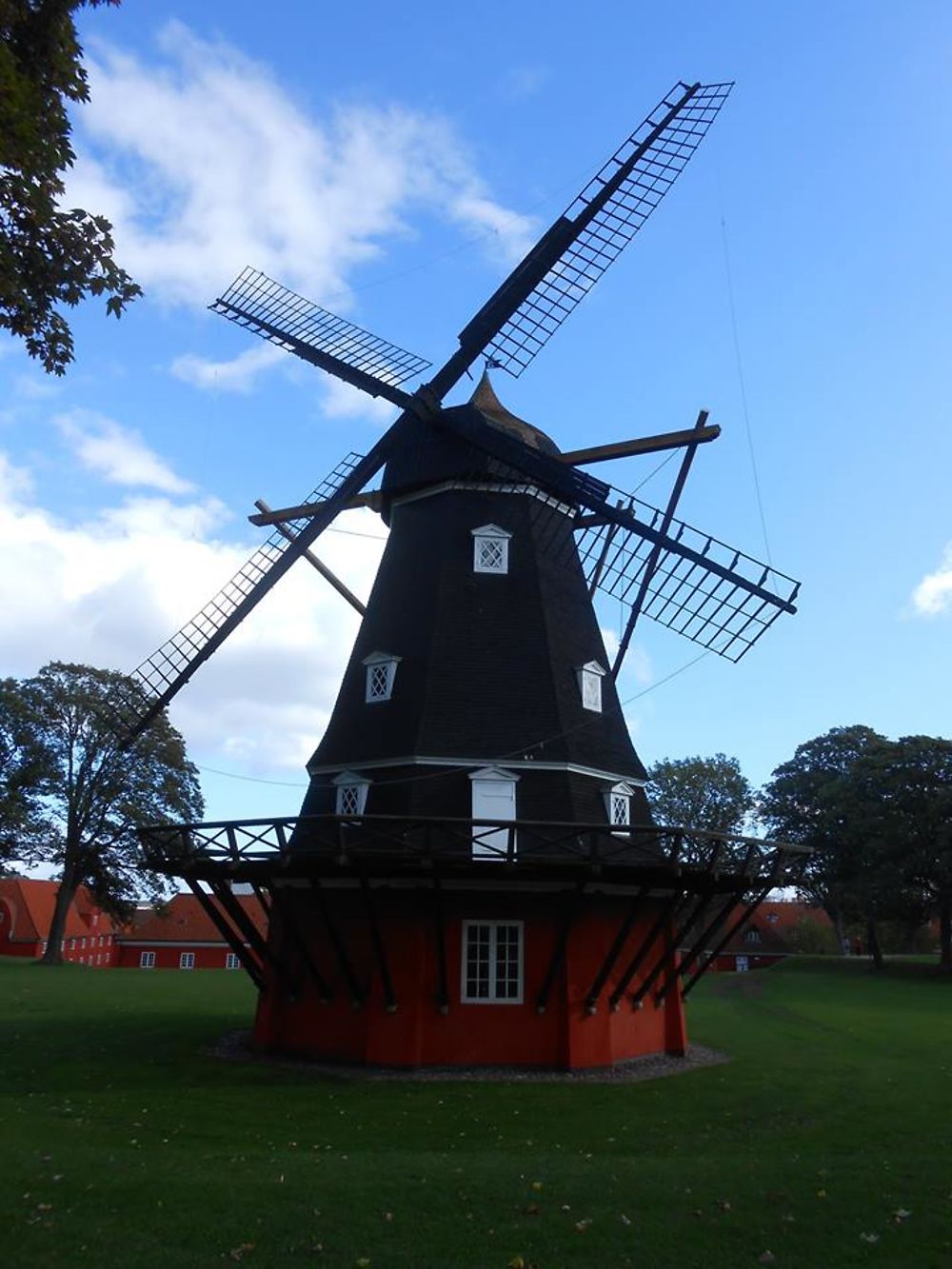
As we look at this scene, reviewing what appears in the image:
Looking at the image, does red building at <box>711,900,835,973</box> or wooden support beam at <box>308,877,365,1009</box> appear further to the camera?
red building at <box>711,900,835,973</box>

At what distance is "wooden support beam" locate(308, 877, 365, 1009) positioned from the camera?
1519 cm

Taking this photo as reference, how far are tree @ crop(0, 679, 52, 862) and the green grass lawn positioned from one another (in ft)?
71.2

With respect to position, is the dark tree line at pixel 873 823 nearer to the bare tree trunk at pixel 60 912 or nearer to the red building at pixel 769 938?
the red building at pixel 769 938

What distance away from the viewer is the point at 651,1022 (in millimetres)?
17969

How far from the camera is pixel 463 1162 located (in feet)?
33.5

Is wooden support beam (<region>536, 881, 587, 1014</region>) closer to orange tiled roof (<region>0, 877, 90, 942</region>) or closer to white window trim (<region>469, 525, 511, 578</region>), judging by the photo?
white window trim (<region>469, 525, 511, 578</region>)

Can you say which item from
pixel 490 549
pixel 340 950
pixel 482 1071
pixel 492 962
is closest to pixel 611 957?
pixel 492 962

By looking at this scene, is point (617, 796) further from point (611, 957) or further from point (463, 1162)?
point (463, 1162)

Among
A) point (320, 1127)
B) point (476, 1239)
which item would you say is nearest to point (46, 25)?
point (476, 1239)

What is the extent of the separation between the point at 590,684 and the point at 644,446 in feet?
16.0

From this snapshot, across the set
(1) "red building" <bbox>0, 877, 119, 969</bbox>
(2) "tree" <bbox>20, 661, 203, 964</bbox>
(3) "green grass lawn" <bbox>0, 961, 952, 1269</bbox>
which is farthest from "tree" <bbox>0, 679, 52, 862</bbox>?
(3) "green grass lawn" <bbox>0, 961, 952, 1269</bbox>

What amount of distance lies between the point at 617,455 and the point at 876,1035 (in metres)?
14.0

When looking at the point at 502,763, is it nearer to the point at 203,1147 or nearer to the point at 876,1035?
the point at 203,1147

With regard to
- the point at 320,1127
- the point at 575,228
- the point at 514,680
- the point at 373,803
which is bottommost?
the point at 320,1127
